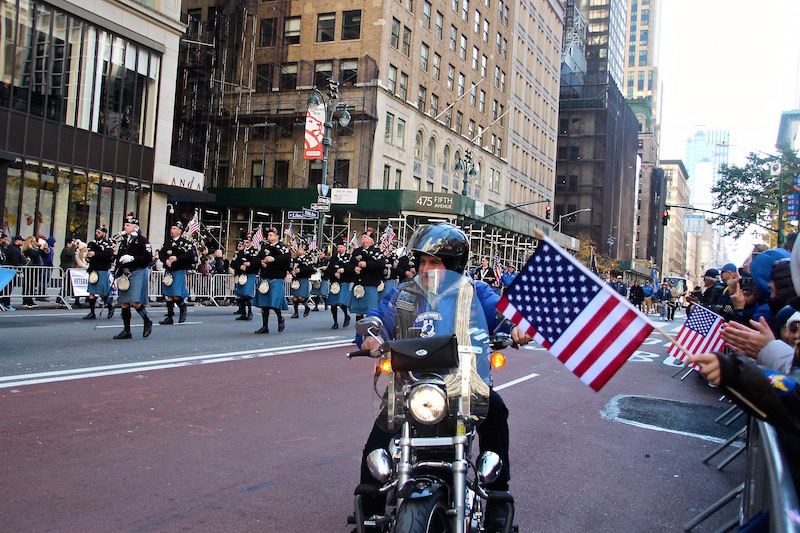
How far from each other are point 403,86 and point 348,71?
4000 mm

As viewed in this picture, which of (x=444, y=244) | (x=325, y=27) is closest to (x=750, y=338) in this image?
(x=444, y=244)

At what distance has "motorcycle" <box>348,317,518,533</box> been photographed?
314cm

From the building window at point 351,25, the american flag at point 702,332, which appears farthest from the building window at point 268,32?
the american flag at point 702,332

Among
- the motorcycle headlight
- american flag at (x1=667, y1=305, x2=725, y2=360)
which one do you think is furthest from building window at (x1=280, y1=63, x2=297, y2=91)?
the motorcycle headlight

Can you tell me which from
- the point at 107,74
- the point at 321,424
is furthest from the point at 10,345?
the point at 107,74

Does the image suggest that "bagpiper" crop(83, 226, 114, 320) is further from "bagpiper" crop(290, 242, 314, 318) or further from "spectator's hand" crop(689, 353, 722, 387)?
"spectator's hand" crop(689, 353, 722, 387)

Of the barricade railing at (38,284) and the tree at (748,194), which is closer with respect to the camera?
the barricade railing at (38,284)

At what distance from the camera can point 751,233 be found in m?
46.8

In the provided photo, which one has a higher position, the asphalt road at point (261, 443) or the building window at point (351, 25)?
the building window at point (351, 25)

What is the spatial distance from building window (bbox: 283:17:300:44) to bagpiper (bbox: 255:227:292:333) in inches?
1325

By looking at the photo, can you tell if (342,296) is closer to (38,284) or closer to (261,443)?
(38,284)

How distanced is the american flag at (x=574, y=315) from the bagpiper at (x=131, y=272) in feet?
31.7

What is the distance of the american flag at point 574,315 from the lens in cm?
333

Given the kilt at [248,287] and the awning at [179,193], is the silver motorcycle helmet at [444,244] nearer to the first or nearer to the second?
the kilt at [248,287]
